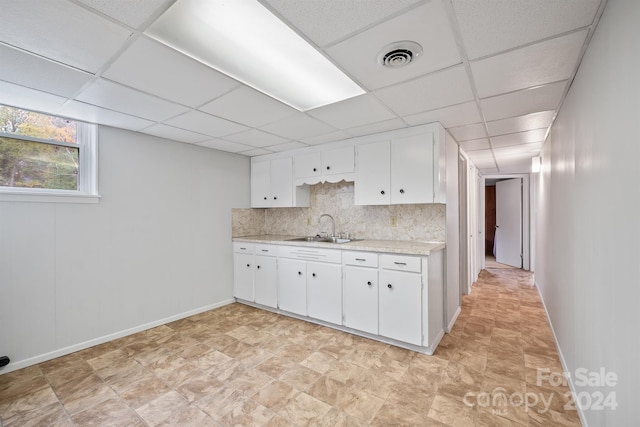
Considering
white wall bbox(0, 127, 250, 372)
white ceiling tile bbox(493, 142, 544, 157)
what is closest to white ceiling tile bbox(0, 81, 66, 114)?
white wall bbox(0, 127, 250, 372)

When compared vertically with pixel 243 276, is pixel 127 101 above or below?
above

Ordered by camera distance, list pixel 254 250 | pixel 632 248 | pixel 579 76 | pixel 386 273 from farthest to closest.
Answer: pixel 254 250 < pixel 386 273 < pixel 579 76 < pixel 632 248

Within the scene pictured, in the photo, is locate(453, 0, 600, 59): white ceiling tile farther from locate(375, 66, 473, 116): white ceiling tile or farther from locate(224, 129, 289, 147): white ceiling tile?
Result: locate(224, 129, 289, 147): white ceiling tile

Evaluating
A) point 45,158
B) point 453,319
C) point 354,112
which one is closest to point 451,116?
point 354,112

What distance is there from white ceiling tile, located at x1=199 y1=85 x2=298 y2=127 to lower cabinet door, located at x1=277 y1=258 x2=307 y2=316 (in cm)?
174

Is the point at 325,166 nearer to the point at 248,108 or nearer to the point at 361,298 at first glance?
the point at 248,108

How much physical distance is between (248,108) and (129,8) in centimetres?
123

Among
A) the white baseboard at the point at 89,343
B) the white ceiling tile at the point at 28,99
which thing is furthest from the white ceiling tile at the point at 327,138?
the white baseboard at the point at 89,343

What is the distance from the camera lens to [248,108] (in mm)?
2512

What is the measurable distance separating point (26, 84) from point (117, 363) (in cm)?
236

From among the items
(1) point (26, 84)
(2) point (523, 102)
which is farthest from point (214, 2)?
(2) point (523, 102)

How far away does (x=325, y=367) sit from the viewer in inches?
95.7

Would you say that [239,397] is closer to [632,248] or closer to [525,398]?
[525,398]

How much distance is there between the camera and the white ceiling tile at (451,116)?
2.48 metres
